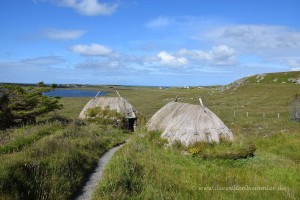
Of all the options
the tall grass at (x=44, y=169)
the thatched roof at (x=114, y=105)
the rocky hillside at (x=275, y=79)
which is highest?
the rocky hillside at (x=275, y=79)

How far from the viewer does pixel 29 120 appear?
990 inches

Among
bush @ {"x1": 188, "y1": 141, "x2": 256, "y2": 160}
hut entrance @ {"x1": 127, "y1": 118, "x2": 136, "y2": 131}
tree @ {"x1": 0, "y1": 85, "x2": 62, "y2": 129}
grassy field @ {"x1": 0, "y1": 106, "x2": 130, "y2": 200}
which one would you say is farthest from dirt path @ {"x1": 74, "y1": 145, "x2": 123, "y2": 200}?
hut entrance @ {"x1": 127, "y1": 118, "x2": 136, "y2": 131}

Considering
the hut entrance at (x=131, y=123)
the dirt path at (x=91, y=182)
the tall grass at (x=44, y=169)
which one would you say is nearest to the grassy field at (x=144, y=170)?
the tall grass at (x=44, y=169)

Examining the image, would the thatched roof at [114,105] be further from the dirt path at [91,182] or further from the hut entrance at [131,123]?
the dirt path at [91,182]

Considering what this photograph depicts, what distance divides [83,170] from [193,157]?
23.4 ft

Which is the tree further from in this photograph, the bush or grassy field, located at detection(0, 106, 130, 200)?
the bush

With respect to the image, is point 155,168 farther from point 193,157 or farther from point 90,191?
point 193,157

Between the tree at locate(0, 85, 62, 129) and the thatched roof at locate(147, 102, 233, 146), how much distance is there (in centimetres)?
1013

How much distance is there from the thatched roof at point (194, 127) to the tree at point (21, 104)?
10133 mm

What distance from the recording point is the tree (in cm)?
2400

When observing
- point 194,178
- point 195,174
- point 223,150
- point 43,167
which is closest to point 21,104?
point 43,167

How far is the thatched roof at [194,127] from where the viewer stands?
19.8 meters

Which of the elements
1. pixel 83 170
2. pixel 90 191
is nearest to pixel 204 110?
pixel 83 170

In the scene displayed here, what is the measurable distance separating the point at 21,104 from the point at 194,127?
14.0 m
